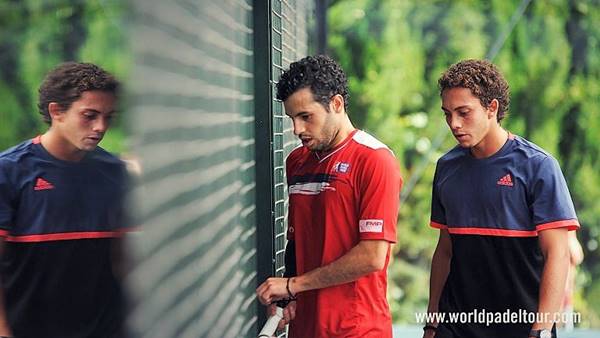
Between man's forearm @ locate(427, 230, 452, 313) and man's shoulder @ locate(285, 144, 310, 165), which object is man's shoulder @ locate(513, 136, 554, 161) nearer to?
man's forearm @ locate(427, 230, 452, 313)

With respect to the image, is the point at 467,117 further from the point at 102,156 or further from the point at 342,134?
the point at 102,156

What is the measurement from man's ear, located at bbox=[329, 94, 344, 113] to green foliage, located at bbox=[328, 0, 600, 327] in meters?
4.80

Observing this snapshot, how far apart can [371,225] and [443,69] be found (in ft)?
17.3

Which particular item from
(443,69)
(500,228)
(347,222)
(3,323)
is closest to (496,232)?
(500,228)

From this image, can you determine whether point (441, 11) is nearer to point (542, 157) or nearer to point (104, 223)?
point (542, 157)

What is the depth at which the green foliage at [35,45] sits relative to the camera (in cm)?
116

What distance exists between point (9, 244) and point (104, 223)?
0.43 feet

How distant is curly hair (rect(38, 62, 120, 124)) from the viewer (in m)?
1.29

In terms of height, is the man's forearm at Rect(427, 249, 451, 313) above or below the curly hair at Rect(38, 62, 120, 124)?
below

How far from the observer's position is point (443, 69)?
303 inches

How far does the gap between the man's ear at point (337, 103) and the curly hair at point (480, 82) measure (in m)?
0.48

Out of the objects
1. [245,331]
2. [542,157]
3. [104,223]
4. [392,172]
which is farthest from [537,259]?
[104,223]

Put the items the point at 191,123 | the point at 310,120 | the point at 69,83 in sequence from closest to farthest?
the point at 69,83 < the point at 191,123 < the point at 310,120

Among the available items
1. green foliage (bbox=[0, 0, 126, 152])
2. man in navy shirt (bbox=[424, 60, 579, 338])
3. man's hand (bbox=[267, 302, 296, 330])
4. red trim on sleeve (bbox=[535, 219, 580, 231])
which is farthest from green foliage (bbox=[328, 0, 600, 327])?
green foliage (bbox=[0, 0, 126, 152])
